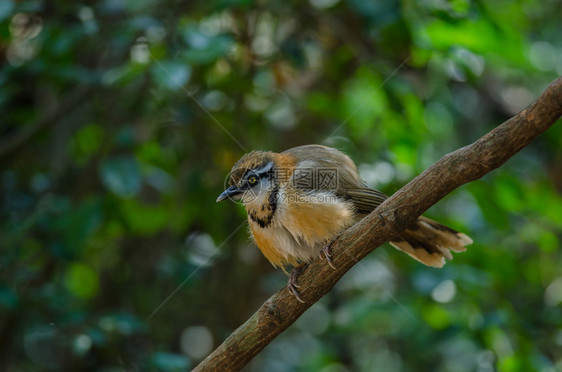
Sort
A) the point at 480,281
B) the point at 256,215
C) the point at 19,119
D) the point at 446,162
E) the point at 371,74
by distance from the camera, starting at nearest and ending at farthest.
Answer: the point at 446,162, the point at 256,215, the point at 480,281, the point at 371,74, the point at 19,119

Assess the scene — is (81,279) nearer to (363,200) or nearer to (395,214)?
(363,200)

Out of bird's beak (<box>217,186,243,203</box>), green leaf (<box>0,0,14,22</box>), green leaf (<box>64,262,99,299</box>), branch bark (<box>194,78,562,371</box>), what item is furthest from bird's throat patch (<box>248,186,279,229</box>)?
green leaf (<box>64,262,99,299</box>)

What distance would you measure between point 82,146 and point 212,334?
6.49 ft

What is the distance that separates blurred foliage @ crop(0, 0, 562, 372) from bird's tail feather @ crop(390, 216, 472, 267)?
356 millimetres

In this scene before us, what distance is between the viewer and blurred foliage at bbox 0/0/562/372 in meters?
3.92

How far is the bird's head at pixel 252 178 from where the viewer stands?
11.3 ft

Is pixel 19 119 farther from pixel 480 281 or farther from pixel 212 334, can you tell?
pixel 480 281

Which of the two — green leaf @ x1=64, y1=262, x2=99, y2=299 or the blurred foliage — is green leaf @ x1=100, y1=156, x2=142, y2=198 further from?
green leaf @ x1=64, y1=262, x2=99, y2=299

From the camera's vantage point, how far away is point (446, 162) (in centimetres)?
229

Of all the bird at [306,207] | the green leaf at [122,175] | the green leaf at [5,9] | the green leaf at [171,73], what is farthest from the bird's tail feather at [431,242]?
the green leaf at [5,9]

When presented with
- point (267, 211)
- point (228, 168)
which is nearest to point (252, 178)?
point (267, 211)

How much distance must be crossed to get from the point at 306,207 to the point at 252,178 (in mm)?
439

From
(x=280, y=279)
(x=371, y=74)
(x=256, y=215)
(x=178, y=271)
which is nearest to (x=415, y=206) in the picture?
(x=256, y=215)

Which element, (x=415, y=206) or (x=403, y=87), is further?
(x=403, y=87)
